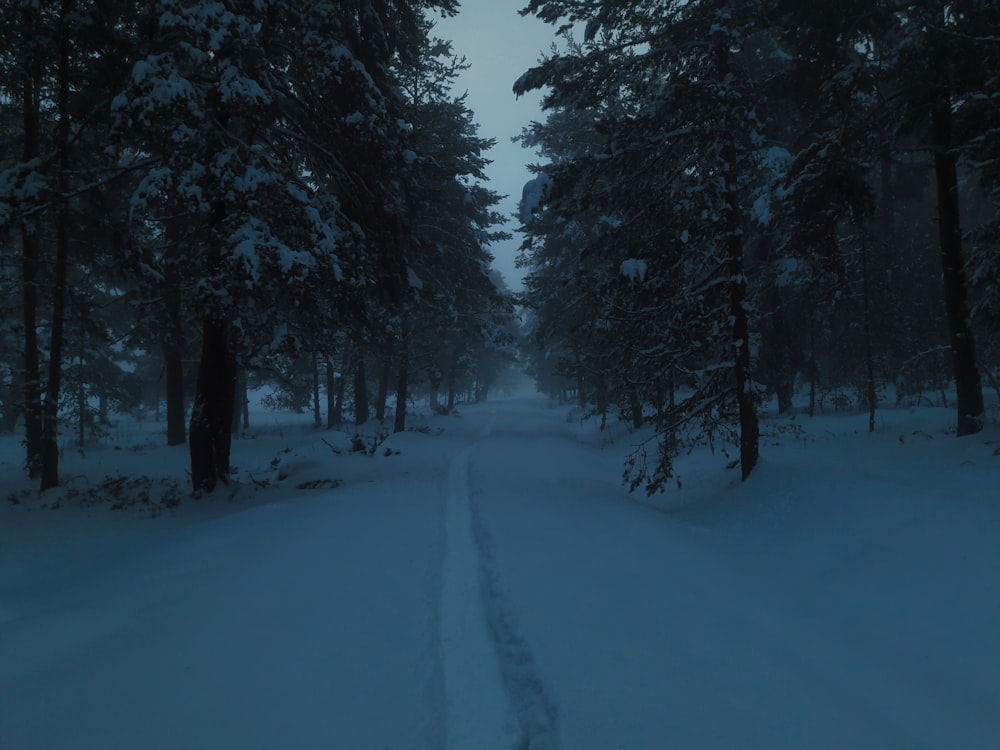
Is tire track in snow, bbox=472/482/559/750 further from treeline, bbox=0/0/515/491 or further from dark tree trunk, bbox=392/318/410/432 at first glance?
dark tree trunk, bbox=392/318/410/432

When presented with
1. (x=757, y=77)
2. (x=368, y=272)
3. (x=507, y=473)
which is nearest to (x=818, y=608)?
(x=507, y=473)

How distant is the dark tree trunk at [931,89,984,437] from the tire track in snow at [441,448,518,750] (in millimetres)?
9499

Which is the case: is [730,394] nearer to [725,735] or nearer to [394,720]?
[725,735]

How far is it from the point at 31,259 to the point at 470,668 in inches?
556

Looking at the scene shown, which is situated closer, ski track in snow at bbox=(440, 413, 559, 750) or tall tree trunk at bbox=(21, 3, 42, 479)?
ski track in snow at bbox=(440, 413, 559, 750)

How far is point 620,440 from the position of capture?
72.6 ft

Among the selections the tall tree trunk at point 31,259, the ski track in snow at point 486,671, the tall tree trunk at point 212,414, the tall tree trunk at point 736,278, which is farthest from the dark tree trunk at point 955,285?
the tall tree trunk at point 31,259

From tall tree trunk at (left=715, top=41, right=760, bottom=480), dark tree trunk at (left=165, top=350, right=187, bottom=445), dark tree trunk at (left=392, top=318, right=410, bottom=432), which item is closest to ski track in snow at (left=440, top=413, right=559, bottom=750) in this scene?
tall tree trunk at (left=715, top=41, right=760, bottom=480)

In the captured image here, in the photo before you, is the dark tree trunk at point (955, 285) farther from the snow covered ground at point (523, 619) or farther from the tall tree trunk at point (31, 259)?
the tall tree trunk at point (31, 259)

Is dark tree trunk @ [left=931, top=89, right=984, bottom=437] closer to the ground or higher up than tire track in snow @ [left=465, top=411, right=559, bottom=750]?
higher up

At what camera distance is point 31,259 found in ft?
41.3

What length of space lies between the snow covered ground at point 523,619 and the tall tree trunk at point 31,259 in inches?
130

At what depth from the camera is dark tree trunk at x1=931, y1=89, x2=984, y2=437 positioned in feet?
33.1

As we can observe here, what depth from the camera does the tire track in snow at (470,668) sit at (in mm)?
3277
